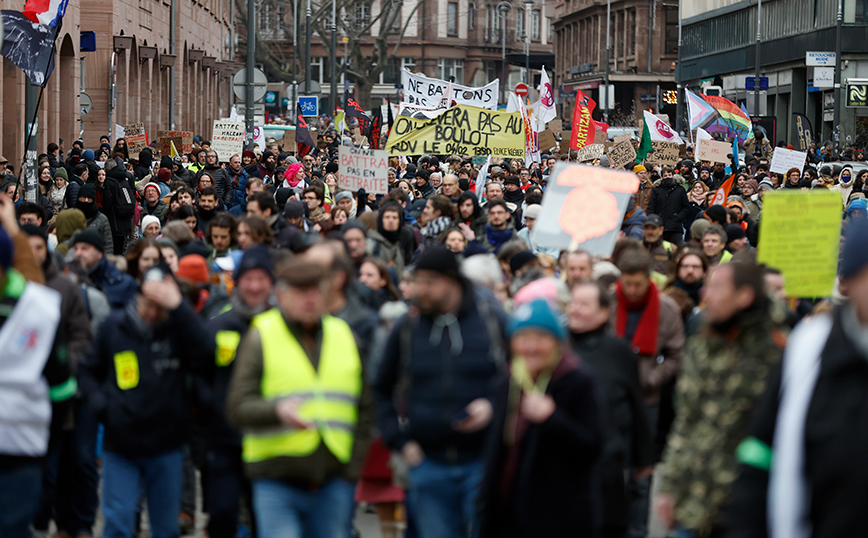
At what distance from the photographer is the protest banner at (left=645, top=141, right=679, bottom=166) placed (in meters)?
23.1

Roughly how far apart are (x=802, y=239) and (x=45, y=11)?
939cm

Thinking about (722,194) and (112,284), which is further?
(722,194)

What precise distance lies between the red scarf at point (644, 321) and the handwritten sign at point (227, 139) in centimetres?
1670

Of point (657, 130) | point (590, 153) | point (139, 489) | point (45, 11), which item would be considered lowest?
point (139, 489)

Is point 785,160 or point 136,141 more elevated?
point 136,141

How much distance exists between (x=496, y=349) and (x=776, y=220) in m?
3.29

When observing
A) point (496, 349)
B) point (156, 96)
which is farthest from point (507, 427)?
point (156, 96)

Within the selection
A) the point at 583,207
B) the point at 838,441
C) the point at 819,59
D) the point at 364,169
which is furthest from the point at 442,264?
the point at 819,59

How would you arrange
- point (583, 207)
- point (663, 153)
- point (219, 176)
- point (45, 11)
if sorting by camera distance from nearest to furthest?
point (583, 207) < point (45, 11) < point (219, 176) < point (663, 153)

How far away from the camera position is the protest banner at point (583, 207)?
8688mm

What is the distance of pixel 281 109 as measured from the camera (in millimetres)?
103688

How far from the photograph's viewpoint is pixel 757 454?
3.77 m

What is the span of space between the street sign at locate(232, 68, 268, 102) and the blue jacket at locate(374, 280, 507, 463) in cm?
1883

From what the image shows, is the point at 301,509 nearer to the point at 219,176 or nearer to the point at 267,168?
the point at 219,176
